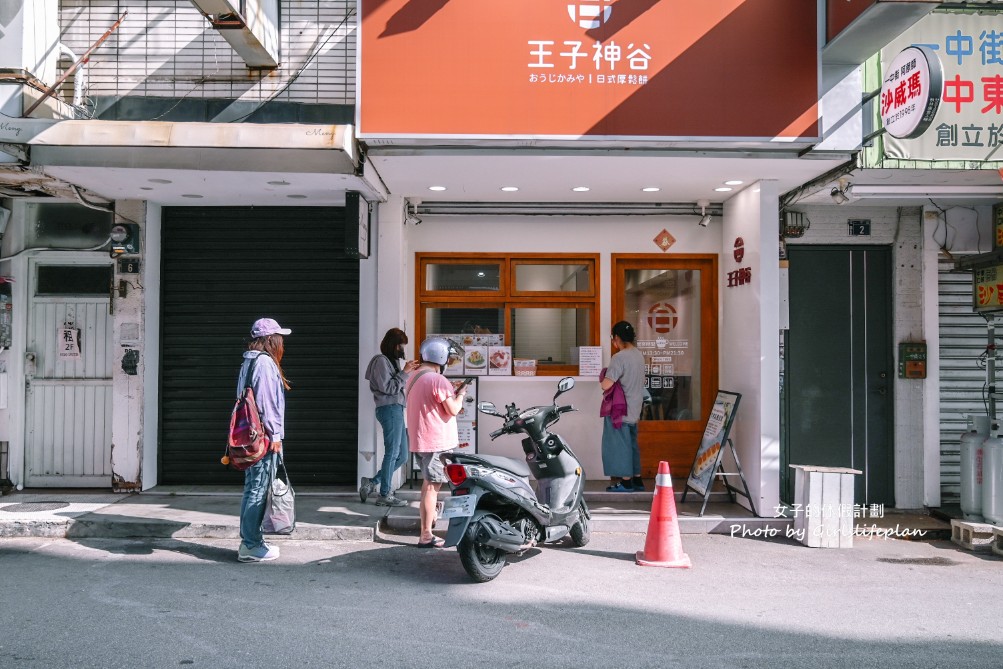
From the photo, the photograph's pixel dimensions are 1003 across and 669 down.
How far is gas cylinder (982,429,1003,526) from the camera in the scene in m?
7.73

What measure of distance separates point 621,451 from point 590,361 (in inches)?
51.1

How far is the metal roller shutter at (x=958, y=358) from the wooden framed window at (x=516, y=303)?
163 inches

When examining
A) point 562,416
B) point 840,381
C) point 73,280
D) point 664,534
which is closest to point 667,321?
point 562,416

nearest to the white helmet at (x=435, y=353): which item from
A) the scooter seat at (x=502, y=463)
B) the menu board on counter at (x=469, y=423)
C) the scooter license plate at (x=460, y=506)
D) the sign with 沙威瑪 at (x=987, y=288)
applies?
the scooter seat at (x=502, y=463)

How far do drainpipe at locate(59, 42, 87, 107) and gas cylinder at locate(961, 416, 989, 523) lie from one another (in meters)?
9.95

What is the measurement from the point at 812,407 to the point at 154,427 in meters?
7.91

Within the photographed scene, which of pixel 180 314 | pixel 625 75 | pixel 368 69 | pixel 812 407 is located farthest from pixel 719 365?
pixel 180 314

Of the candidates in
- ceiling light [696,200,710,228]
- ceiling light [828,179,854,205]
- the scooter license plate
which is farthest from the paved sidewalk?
ceiling light [828,179,854,205]

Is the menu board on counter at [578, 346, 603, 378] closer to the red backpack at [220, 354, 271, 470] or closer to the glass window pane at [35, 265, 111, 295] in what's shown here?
the red backpack at [220, 354, 271, 470]

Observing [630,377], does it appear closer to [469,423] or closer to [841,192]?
[469,423]

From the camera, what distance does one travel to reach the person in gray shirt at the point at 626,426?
29.0 ft

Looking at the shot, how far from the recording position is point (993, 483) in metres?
7.77

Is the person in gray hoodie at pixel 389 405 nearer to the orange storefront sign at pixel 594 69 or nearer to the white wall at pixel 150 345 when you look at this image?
the orange storefront sign at pixel 594 69

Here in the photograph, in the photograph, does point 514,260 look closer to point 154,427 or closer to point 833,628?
point 154,427
